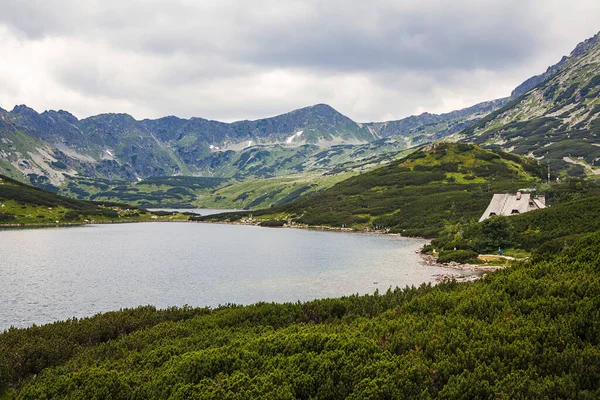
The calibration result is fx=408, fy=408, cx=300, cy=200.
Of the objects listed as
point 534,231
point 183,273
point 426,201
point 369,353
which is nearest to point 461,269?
point 534,231

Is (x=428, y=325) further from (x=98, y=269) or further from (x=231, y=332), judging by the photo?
(x=98, y=269)

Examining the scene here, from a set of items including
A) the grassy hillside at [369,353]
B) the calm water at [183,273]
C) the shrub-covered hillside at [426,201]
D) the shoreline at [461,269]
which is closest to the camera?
the grassy hillside at [369,353]

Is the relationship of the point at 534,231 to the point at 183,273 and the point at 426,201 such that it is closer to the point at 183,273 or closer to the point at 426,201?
the point at 183,273

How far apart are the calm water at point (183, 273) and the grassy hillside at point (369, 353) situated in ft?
84.2

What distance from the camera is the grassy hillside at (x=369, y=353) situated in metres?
15.7

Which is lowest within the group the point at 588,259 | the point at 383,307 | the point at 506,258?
the point at 506,258

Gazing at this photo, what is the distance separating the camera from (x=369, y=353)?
60.7 feet

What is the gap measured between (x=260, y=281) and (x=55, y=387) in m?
48.0

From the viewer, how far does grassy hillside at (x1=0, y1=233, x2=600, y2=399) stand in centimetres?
1566

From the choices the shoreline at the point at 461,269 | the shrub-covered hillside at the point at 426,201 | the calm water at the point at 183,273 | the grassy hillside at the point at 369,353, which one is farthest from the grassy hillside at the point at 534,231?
the grassy hillside at the point at 369,353

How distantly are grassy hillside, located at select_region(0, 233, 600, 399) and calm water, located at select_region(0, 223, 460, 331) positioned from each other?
25.7 metres

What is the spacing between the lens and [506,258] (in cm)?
7244

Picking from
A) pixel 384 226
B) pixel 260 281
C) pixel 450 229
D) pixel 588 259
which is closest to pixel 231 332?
pixel 588 259

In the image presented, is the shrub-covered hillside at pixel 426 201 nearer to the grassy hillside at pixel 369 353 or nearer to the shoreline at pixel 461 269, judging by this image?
the shoreline at pixel 461 269
